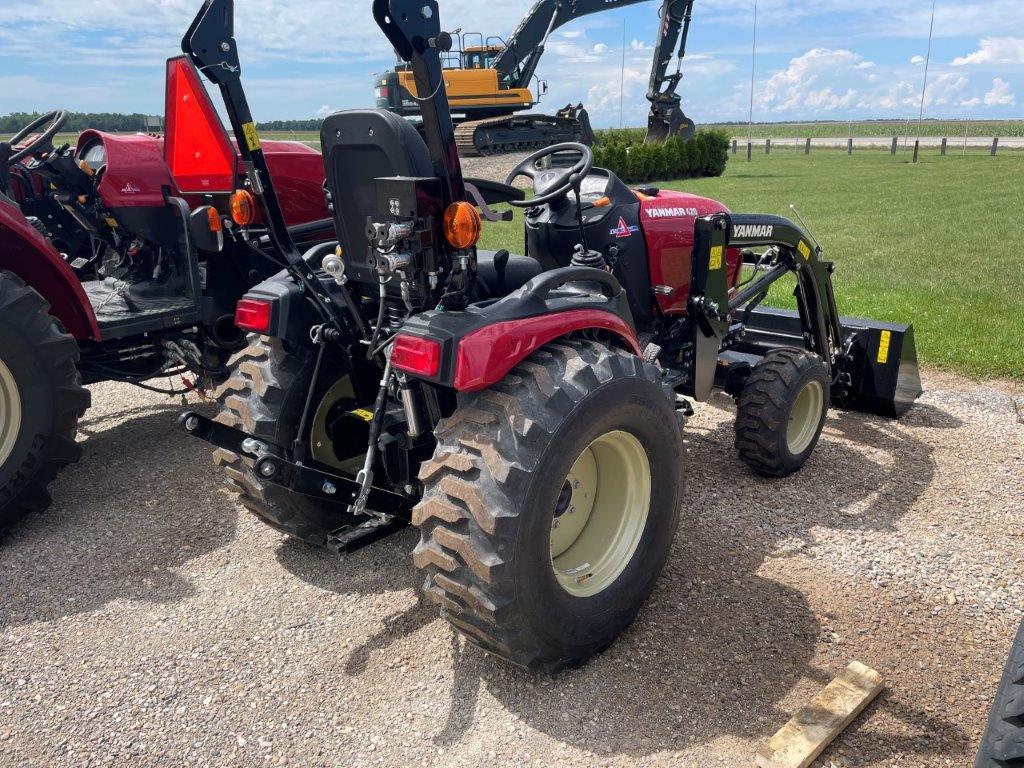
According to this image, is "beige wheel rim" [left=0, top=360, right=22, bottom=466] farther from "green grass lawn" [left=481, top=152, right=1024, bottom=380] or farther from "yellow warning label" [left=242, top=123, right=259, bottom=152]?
"green grass lawn" [left=481, top=152, right=1024, bottom=380]

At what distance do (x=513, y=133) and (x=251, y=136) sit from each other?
18.0 metres

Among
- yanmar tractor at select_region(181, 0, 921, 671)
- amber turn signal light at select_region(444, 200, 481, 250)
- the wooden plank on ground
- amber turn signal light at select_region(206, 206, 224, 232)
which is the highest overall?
amber turn signal light at select_region(444, 200, 481, 250)

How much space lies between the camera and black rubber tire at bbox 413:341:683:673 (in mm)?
2289

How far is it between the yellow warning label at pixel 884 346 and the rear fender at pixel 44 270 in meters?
4.65

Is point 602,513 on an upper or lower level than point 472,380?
lower

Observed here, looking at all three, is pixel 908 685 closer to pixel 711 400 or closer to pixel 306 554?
pixel 306 554

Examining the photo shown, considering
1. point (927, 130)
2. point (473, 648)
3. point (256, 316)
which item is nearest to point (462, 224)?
point (256, 316)

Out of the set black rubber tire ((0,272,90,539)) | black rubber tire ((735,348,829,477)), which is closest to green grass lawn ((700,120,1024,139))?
black rubber tire ((735,348,829,477))

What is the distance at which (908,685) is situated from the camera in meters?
2.60

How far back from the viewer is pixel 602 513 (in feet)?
9.58

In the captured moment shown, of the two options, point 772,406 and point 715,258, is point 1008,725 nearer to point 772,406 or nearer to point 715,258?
point 772,406

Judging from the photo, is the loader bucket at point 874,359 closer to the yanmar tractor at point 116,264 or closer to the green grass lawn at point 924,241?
the green grass lawn at point 924,241

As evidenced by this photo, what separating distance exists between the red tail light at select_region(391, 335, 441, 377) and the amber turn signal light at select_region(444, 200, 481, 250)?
35 cm

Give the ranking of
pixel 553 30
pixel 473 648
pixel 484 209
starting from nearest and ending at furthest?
pixel 484 209 → pixel 473 648 → pixel 553 30
